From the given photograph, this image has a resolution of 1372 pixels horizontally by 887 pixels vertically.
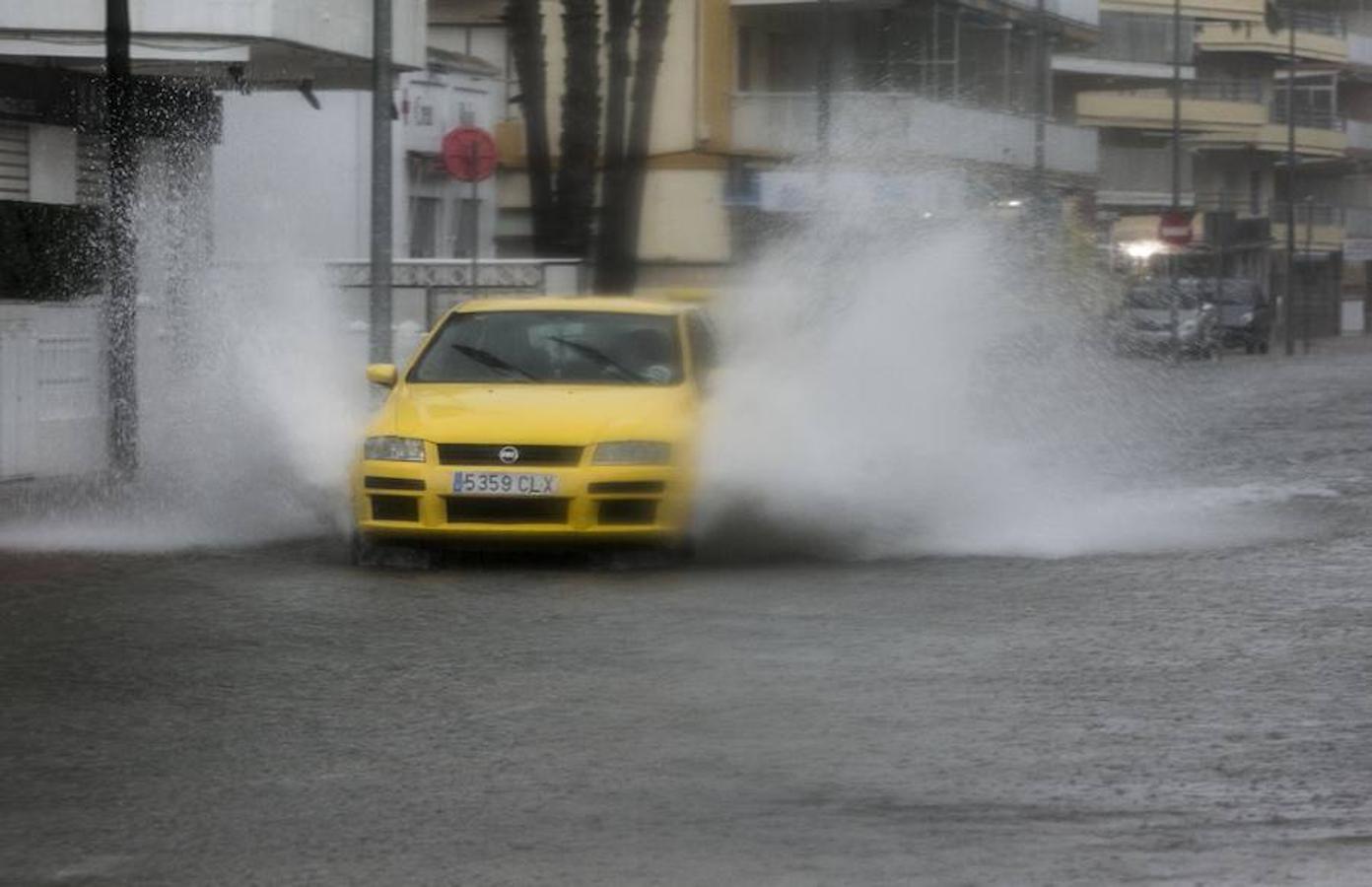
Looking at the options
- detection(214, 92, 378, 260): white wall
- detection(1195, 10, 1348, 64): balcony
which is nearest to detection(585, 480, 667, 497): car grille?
detection(214, 92, 378, 260): white wall

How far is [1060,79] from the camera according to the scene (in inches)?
3270

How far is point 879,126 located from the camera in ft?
190

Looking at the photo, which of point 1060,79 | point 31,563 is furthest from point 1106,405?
point 1060,79

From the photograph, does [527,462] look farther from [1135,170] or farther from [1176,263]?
[1135,170]

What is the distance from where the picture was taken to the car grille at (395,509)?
50.3ft

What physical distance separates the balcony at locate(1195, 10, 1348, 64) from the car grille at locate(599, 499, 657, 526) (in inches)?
3175

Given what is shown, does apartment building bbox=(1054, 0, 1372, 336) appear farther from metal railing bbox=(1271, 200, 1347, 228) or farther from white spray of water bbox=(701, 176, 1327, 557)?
white spray of water bbox=(701, 176, 1327, 557)

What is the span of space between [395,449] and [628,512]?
121cm

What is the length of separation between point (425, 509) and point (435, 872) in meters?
8.26

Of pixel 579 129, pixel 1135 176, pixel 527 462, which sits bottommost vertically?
pixel 527 462

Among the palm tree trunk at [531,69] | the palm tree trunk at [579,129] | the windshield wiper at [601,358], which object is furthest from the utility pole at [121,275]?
the palm tree trunk at [579,129]

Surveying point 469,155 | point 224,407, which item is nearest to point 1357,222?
point 469,155

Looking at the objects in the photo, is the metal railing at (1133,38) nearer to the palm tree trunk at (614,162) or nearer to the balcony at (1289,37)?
the balcony at (1289,37)

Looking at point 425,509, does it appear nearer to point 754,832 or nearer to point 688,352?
point 688,352
